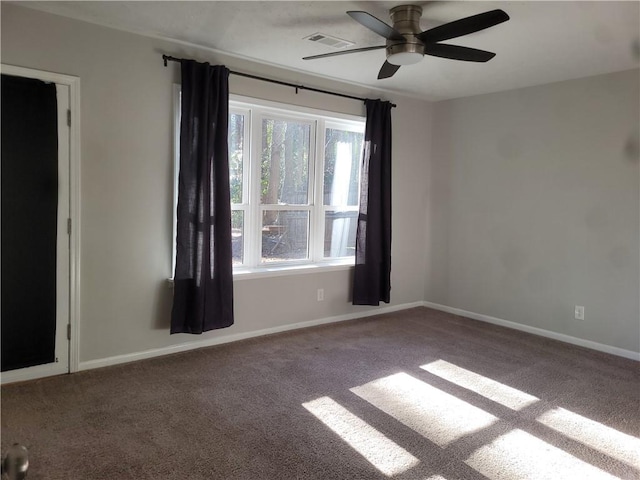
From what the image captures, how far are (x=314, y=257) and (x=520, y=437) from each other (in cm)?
261

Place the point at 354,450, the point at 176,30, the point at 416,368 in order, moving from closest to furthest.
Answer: the point at 354,450 → the point at 176,30 → the point at 416,368

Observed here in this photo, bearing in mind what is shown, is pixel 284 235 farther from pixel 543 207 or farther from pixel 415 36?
pixel 543 207

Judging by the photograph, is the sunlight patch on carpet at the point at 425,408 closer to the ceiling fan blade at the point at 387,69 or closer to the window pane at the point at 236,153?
the window pane at the point at 236,153

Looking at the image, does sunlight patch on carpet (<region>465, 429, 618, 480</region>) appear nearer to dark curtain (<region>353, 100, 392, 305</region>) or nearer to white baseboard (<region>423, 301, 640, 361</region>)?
white baseboard (<region>423, 301, 640, 361</region>)

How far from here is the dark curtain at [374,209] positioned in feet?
15.6

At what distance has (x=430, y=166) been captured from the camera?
5.53m

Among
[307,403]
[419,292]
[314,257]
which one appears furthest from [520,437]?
[419,292]

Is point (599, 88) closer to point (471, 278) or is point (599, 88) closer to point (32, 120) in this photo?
point (471, 278)

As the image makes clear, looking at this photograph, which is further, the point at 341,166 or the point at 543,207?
the point at 341,166

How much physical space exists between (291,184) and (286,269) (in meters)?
0.82

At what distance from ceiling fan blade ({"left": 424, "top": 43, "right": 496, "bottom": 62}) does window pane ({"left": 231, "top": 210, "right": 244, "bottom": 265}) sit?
Result: 82.4 inches

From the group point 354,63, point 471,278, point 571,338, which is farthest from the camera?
point 471,278

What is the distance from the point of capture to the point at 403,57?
2.94 metres

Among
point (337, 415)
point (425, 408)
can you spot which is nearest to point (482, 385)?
point (425, 408)
